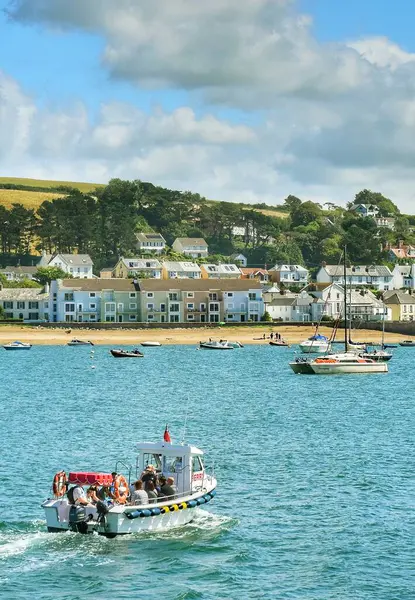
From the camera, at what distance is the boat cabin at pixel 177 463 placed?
40.6m

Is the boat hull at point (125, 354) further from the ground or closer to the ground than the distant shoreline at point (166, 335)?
closer to the ground

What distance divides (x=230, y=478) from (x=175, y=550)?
37.3 ft

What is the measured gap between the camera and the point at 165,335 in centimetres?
16500

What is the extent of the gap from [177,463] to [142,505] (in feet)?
10.1

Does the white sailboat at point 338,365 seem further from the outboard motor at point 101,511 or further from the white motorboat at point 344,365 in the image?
the outboard motor at point 101,511

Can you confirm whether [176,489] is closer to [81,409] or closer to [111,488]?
[111,488]

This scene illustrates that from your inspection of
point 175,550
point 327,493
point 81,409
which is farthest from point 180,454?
point 81,409

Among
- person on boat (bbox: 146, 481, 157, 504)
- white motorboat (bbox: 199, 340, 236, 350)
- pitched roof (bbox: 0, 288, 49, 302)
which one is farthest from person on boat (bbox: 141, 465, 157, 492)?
pitched roof (bbox: 0, 288, 49, 302)

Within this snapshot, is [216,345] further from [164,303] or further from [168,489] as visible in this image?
[168,489]

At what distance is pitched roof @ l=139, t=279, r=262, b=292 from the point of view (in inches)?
7259

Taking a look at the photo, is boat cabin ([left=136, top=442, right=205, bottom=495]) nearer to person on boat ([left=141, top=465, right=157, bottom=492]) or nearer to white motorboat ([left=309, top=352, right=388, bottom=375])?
person on boat ([left=141, top=465, right=157, bottom=492])

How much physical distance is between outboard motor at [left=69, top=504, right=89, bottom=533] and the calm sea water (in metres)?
0.29

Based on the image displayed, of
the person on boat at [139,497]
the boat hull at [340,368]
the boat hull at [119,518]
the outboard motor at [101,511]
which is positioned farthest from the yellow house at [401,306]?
the outboard motor at [101,511]

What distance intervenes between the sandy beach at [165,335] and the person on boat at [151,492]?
118 meters
